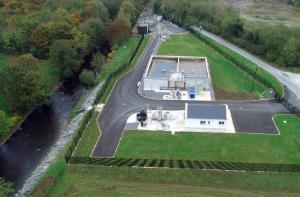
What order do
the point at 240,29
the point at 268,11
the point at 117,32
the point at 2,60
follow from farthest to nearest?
the point at 268,11
the point at 240,29
the point at 117,32
the point at 2,60

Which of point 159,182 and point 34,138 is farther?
point 34,138

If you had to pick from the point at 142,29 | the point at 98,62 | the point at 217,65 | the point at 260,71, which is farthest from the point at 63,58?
the point at 260,71

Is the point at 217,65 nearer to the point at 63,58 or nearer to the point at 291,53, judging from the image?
the point at 291,53

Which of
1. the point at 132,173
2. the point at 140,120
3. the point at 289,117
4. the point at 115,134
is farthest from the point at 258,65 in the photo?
the point at 132,173

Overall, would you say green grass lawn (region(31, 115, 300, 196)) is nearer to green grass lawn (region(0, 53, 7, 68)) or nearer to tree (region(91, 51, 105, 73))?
tree (region(91, 51, 105, 73))

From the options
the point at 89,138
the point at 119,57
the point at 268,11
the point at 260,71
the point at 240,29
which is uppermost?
the point at 268,11

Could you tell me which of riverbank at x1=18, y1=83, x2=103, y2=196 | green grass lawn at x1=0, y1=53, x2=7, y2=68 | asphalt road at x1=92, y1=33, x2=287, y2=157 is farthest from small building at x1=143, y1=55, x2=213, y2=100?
green grass lawn at x1=0, y1=53, x2=7, y2=68
